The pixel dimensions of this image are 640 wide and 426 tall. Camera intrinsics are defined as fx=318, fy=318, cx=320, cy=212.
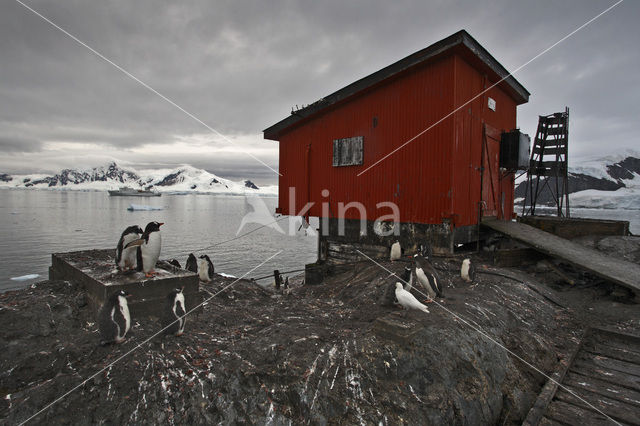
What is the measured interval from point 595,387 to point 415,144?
9013 mm

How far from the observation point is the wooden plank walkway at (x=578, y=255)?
9.48 m

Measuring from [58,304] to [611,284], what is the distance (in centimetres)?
1567

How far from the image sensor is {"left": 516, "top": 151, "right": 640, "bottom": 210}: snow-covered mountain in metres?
95.6

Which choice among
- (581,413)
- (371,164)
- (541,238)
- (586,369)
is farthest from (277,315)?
(541,238)

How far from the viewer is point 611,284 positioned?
10352 millimetres

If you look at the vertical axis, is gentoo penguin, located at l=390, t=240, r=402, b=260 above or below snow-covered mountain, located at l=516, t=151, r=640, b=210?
below

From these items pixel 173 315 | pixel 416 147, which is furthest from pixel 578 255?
pixel 173 315

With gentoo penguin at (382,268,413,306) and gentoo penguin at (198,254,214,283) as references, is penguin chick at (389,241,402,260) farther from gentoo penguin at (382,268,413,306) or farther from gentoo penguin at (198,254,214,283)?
gentoo penguin at (198,254,214,283)

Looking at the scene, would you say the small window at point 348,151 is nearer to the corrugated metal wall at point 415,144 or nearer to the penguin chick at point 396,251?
the corrugated metal wall at point 415,144

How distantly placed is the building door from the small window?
530 cm

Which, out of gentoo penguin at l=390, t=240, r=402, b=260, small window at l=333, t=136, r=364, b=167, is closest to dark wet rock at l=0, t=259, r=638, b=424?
gentoo penguin at l=390, t=240, r=402, b=260

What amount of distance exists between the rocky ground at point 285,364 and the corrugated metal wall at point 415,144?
4.89 m

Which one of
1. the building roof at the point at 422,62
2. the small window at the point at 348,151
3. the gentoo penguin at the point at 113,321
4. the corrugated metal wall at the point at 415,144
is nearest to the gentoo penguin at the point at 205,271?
the gentoo penguin at the point at 113,321

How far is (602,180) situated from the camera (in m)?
113
